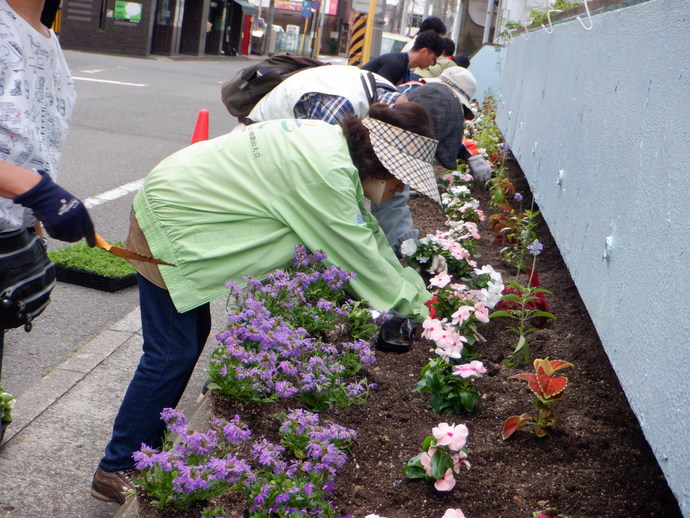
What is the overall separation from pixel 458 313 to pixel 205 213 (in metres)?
1.10

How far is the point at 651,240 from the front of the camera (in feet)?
8.45

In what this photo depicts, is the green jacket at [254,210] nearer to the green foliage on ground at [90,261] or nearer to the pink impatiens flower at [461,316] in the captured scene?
the pink impatiens flower at [461,316]

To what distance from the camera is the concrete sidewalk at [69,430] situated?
2.96 meters

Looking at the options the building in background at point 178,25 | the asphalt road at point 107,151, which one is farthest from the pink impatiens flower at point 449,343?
the building in background at point 178,25

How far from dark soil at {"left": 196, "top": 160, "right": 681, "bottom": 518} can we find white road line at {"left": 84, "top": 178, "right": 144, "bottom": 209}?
433 centimetres

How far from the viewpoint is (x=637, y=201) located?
9.28 ft

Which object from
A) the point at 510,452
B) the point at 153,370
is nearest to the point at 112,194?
the point at 153,370

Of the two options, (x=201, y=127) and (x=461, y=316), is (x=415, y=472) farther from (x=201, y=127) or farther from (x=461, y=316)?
(x=201, y=127)

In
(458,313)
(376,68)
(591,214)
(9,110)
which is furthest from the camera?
(376,68)

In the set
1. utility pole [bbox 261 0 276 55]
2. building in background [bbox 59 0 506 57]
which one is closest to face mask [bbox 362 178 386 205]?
building in background [bbox 59 0 506 57]

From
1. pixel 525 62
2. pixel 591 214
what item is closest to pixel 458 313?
pixel 591 214

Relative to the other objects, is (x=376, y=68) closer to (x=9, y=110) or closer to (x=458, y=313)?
(x=458, y=313)

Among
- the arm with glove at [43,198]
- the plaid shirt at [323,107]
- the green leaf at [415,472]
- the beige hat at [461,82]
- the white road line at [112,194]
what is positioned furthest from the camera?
the white road line at [112,194]

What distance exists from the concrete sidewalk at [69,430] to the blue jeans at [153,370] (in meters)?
0.20
